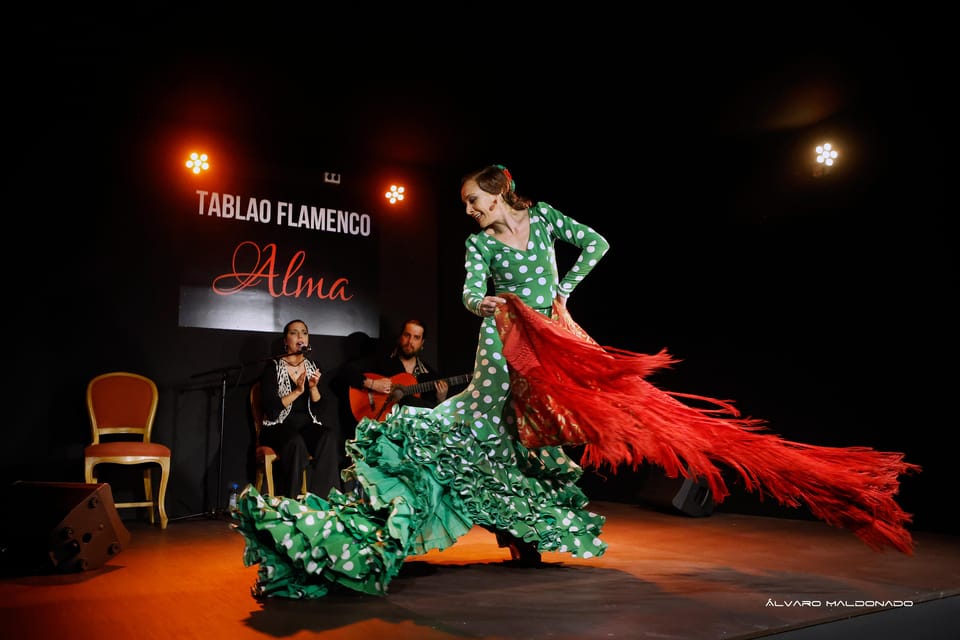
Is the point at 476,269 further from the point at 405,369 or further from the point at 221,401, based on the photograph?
the point at 221,401

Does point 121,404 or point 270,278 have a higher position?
point 270,278

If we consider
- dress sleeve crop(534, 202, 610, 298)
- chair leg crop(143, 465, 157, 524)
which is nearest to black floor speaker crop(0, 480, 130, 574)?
chair leg crop(143, 465, 157, 524)

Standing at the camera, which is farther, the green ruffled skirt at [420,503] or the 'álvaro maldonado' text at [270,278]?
the 'álvaro maldonado' text at [270,278]

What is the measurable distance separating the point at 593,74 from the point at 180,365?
3558 mm

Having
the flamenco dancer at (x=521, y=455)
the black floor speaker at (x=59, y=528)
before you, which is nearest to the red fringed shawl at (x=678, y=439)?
the flamenco dancer at (x=521, y=455)

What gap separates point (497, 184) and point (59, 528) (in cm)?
226

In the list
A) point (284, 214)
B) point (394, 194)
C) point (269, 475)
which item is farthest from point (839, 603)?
point (394, 194)

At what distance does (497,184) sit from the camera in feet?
9.87

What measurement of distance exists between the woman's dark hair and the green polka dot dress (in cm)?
9

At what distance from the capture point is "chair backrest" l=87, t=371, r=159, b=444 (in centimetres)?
499

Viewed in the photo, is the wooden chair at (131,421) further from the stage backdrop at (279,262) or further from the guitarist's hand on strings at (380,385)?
the guitarist's hand on strings at (380,385)

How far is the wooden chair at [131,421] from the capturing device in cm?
478

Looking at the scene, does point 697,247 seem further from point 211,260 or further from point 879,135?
point 211,260

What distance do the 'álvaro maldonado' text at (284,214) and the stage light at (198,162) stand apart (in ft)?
0.59
